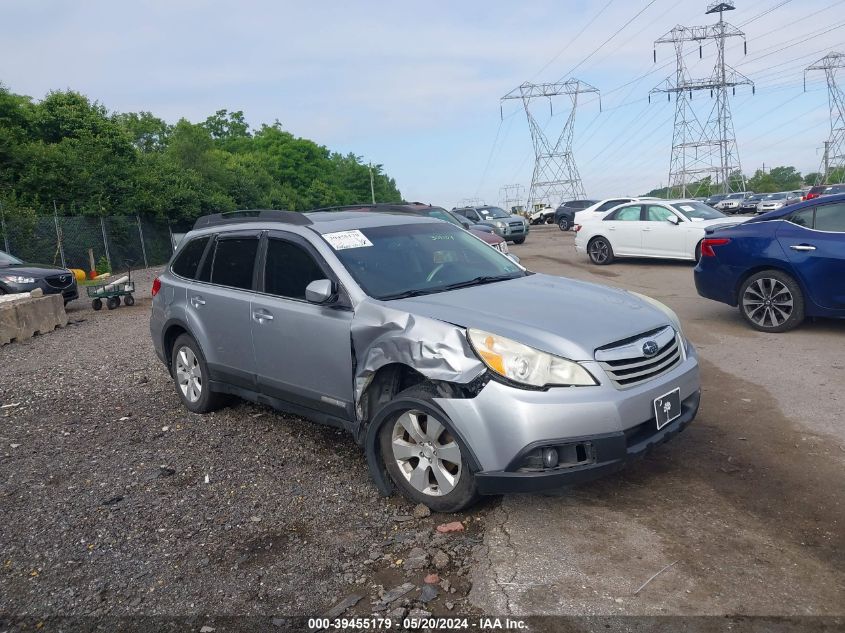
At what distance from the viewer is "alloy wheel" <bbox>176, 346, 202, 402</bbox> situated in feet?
20.3

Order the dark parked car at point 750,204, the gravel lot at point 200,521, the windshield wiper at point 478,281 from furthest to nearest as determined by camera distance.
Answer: the dark parked car at point 750,204 < the windshield wiper at point 478,281 < the gravel lot at point 200,521

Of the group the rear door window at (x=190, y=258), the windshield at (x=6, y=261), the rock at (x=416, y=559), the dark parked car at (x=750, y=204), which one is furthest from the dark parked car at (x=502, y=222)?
the rock at (x=416, y=559)

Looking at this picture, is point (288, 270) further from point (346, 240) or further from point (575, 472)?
point (575, 472)

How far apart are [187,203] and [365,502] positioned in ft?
99.5

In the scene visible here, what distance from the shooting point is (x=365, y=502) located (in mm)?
4328

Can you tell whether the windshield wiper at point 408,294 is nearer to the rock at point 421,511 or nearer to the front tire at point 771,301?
the rock at point 421,511

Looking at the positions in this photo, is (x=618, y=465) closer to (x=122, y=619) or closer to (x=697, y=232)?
(x=122, y=619)

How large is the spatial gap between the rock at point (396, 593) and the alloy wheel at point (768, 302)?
6514mm

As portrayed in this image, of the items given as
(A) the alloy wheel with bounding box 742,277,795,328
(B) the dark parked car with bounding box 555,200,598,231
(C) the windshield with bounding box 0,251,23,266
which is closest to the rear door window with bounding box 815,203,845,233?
(A) the alloy wheel with bounding box 742,277,795,328

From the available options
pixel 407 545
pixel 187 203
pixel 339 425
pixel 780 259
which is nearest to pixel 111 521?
pixel 339 425

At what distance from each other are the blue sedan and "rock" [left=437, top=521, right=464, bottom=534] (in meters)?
5.81

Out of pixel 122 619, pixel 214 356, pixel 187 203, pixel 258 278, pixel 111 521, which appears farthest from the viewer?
pixel 187 203

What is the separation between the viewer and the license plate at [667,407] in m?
3.89

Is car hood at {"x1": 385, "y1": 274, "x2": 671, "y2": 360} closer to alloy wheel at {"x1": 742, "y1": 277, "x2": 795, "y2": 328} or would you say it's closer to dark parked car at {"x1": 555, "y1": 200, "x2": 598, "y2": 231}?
alloy wheel at {"x1": 742, "y1": 277, "x2": 795, "y2": 328}
